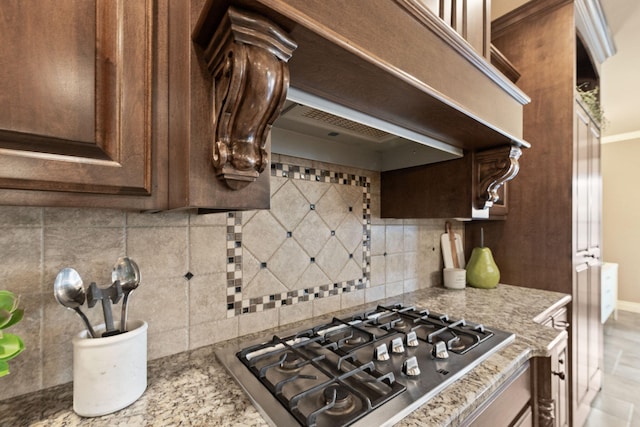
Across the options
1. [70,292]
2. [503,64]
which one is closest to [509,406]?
[70,292]

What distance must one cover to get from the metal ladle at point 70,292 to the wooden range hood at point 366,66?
0.44 metres

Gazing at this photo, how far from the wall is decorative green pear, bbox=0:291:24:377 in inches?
241

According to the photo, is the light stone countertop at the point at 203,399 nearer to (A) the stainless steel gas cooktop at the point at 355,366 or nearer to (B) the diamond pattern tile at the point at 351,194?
(A) the stainless steel gas cooktop at the point at 355,366

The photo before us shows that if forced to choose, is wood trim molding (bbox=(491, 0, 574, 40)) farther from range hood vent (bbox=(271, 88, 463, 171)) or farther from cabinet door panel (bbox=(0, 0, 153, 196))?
cabinet door panel (bbox=(0, 0, 153, 196))

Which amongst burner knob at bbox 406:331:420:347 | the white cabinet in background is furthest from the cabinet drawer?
the white cabinet in background

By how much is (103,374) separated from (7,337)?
17cm

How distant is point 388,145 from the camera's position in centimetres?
130

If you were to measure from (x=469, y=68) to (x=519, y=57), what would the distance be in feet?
3.92

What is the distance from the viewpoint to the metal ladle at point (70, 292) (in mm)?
585

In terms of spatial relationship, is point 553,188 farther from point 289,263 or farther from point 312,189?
point 289,263

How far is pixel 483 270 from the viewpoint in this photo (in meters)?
1.68

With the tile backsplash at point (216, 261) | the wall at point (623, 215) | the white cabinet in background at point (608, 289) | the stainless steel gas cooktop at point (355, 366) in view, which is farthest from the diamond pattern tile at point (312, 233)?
the wall at point (623, 215)

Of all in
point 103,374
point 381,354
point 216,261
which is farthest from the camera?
point 216,261

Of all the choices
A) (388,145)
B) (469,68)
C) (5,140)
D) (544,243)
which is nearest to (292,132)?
(388,145)
